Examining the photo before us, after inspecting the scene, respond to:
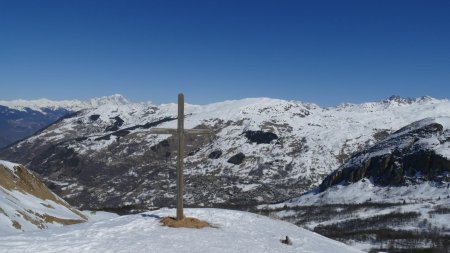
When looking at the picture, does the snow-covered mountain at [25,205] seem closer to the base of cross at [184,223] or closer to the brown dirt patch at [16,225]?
the brown dirt patch at [16,225]

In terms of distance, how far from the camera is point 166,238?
→ 29906 mm

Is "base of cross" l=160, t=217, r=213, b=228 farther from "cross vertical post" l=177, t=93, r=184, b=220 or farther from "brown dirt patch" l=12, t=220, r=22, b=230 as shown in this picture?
"brown dirt patch" l=12, t=220, r=22, b=230

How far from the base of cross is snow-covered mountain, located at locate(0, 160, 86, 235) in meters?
27.9

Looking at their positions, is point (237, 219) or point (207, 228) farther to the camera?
point (237, 219)

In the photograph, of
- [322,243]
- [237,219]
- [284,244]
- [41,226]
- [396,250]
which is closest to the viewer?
[284,244]

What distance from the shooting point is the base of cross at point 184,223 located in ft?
111

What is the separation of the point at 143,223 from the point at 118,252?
26.0 feet

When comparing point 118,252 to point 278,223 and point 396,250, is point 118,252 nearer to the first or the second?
point 278,223

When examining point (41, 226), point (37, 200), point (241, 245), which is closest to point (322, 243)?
point (241, 245)

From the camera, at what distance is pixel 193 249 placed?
28016mm

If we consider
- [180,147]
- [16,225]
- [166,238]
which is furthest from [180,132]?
[16,225]

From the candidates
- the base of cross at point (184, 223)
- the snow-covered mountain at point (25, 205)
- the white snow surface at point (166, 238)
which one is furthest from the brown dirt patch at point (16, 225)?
the base of cross at point (184, 223)

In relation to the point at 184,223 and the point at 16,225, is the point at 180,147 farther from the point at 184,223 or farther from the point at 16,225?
the point at 16,225

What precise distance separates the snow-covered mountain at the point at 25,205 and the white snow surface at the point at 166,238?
27.5 meters
